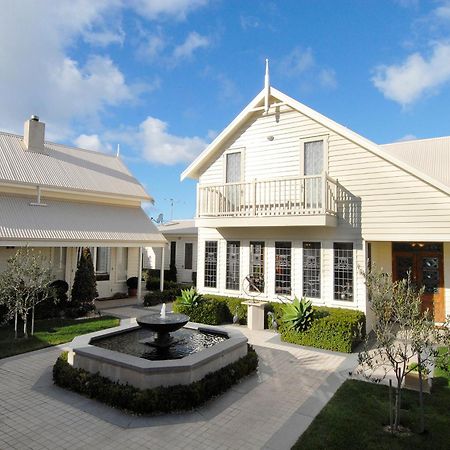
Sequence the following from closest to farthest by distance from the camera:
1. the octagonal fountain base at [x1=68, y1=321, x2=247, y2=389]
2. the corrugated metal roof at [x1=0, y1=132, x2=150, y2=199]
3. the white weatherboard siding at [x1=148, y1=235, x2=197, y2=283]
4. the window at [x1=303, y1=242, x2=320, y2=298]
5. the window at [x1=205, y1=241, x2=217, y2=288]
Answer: the octagonal fountain base at [x1=68, y1=321, x2=247, y2=389]
the window at [x1=303, y1=242, x2=320, y2=298]
the window at [x1=205, y1=241, x2=217, y2=288]
the corrugated metal roof at [x1=0, y1=132, x2=150, y2=199]
the white weatherboard siding at [x1=148, y1=235, x2=197, y2=283]

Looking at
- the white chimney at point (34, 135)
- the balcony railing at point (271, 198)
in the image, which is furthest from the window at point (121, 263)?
the balcony railing at point (271, 198)

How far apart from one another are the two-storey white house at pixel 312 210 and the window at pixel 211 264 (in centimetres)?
5

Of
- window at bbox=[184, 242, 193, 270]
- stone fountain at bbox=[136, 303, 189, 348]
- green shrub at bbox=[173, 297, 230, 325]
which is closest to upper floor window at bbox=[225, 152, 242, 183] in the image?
green shrub at bbox=[173, 297, 230, 325]

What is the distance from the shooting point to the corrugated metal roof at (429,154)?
14838 mm

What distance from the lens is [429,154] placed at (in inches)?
650

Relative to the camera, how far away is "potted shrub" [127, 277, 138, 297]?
69.4ft

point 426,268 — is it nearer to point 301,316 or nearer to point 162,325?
point 301,316

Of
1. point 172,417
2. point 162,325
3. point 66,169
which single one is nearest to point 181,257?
point 66,169

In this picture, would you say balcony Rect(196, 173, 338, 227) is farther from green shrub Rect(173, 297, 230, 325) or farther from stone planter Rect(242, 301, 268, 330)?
green shrub Rect(173, 297, 230, 325)

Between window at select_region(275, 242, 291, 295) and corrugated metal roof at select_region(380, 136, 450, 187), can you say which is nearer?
window at select_region(275, 242, 291, 295)

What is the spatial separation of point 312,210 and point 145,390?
26.8 ft

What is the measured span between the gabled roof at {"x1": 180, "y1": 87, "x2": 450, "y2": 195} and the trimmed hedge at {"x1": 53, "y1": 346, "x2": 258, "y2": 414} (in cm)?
854

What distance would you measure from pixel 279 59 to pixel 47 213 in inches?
491

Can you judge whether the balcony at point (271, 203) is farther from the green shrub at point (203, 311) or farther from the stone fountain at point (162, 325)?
the stone fountain at point (162, 325)
